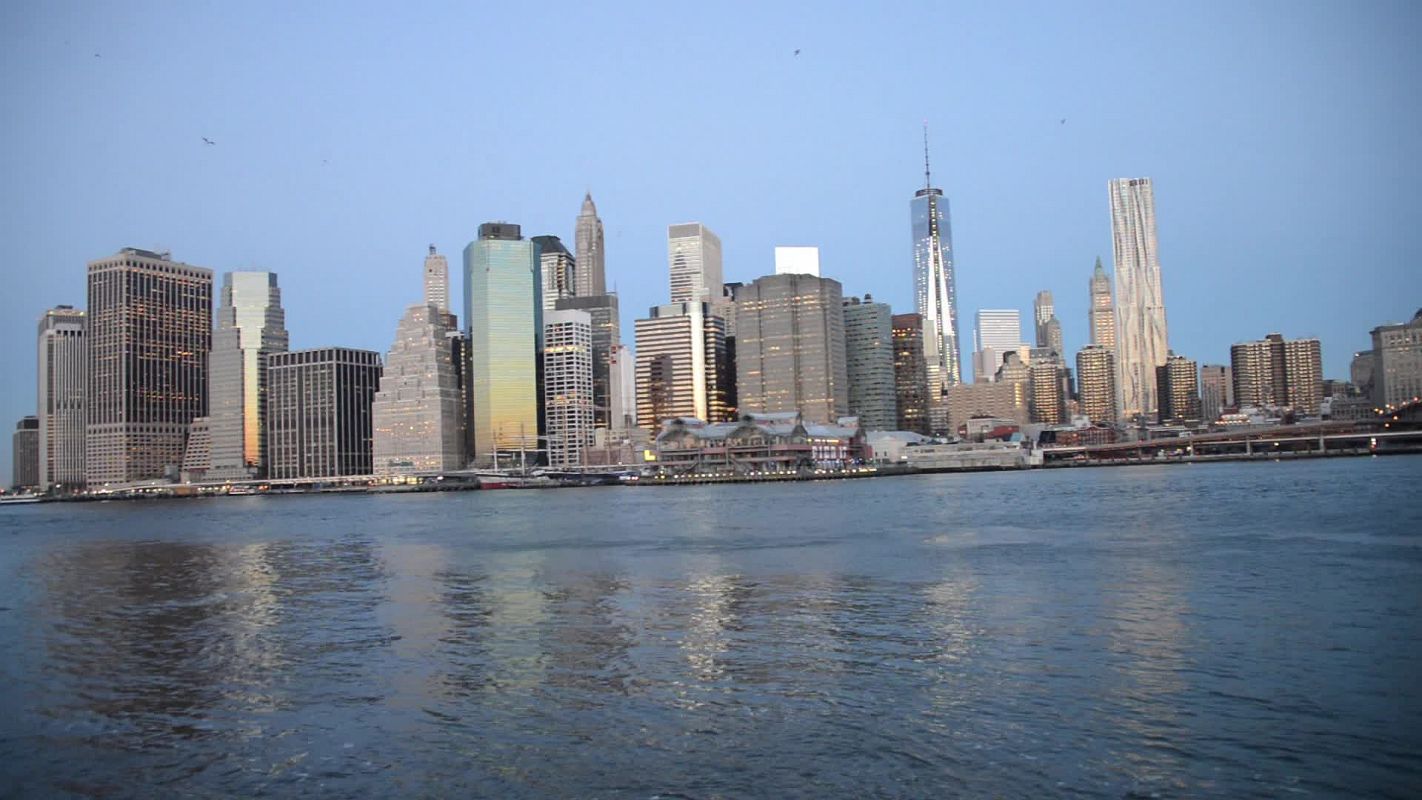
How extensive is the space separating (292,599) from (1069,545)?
29.4m

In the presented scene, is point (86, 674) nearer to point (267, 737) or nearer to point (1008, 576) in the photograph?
point (267, 737)

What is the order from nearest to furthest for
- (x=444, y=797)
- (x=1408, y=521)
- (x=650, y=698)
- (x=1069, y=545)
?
1. (x=444, y=797)
2. (x=650, y=698)
3. (x=1069, y=545)
4. (x=1408, y=521)

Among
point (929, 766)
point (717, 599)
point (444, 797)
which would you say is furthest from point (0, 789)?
point (717, 599)

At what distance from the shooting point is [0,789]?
1524 centimetres

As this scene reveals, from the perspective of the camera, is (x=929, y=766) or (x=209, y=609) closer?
(x=929, y=766)

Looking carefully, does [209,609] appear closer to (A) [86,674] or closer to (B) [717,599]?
(A) [86,674]

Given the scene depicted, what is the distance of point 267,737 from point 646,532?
46.7 meters

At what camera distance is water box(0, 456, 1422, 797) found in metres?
14.8

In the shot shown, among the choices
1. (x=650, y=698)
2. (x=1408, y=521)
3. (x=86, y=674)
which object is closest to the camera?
(x=650, y=698)

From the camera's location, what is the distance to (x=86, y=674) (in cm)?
2302

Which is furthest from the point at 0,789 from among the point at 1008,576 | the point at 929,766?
the point at 1008,576

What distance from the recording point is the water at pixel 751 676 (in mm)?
14789

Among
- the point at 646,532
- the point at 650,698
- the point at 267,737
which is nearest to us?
the point at 267,737

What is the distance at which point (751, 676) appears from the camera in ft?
66.7
